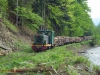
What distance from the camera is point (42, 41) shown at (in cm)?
2612

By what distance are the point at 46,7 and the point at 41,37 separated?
1647cm

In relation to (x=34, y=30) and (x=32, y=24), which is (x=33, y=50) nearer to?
(x=32, y=24)

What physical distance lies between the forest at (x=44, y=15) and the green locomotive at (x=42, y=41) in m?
4.50

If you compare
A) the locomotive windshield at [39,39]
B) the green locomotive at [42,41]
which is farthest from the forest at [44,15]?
the locomotive windshield at [39,39]

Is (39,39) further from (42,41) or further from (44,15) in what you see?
(44,15)

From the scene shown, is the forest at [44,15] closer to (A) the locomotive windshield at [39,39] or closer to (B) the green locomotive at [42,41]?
(B) the green locomotive at [42,41]

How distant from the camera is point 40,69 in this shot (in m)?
12.6

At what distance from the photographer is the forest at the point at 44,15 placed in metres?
31.5

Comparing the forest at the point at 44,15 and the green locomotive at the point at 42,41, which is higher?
the forest at the point at 44,15

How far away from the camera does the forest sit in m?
31.5

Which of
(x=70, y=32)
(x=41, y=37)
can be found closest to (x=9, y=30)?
(x=41, y=37)

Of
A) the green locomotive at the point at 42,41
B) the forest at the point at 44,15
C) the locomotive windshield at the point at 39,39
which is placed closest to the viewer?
the green locomotive at the point at 42,41

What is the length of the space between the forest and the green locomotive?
450cm

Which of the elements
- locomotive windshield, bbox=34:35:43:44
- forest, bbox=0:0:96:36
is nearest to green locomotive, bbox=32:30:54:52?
locomotive windshield, bbox=34:35:43:44
